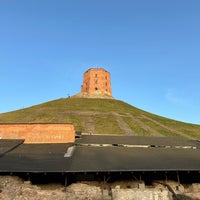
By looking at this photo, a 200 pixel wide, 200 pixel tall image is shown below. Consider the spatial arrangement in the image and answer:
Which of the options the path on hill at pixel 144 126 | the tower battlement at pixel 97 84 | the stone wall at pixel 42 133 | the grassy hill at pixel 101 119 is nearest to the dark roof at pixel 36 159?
the stone wall at pixel 42 133

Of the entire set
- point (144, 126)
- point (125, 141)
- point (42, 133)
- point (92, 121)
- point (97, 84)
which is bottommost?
point (125, 141)

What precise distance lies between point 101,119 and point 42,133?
39201 mm

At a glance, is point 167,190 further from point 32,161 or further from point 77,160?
point 32,161

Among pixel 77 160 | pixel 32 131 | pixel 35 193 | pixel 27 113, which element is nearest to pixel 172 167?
pixel 77 160

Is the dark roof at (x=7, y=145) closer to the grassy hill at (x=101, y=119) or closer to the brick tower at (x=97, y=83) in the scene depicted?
the grassy hill at (x=101, y=119)

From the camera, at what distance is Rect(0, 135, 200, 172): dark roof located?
19172 millimetres

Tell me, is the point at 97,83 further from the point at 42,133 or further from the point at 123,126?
the point at 42,133

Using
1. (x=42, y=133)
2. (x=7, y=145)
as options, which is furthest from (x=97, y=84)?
(x=7, y=145)

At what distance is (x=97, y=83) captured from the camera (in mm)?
103062

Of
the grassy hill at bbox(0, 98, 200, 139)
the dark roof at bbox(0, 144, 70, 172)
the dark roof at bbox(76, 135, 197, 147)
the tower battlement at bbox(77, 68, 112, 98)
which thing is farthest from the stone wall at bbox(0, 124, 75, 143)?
the tower battlement at bbox(77, 68, 112, 98)

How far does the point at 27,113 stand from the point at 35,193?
60.2 meters

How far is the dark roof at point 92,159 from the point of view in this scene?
19172mm

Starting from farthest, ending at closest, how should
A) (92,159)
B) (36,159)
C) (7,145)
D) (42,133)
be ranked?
(42,133), (7,145), (92,159), (36,159)

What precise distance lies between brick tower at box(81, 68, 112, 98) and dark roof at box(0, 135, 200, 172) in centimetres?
7377
